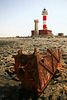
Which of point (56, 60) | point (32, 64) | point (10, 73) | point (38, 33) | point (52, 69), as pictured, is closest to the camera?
point (32, 64)

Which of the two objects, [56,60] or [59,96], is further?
→ [56,60]

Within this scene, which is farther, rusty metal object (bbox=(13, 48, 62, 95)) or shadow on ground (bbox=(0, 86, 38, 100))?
shadow on ground (bbox=(0, 86, 38, 100))

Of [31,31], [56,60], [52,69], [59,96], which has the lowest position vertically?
[59,96]

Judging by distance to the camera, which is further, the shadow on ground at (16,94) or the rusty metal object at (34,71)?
the shadow on ground at (16,94)

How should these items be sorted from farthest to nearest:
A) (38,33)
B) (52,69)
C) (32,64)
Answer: (38,33)
(52,69)
(32,64)

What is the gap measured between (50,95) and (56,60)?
3.22ft

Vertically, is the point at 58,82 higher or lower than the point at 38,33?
lower

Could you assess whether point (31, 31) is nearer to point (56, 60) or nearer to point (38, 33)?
point (38, 33)

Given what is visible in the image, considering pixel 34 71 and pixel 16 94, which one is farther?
pixel 16 94

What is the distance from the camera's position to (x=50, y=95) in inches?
98.6

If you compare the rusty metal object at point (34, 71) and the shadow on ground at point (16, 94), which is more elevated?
the rusty metal object at point (34, 71)

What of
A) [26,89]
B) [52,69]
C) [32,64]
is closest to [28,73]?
[32,64]

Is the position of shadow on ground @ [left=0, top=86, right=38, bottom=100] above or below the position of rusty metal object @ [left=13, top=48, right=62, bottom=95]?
below

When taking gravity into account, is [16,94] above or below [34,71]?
below
